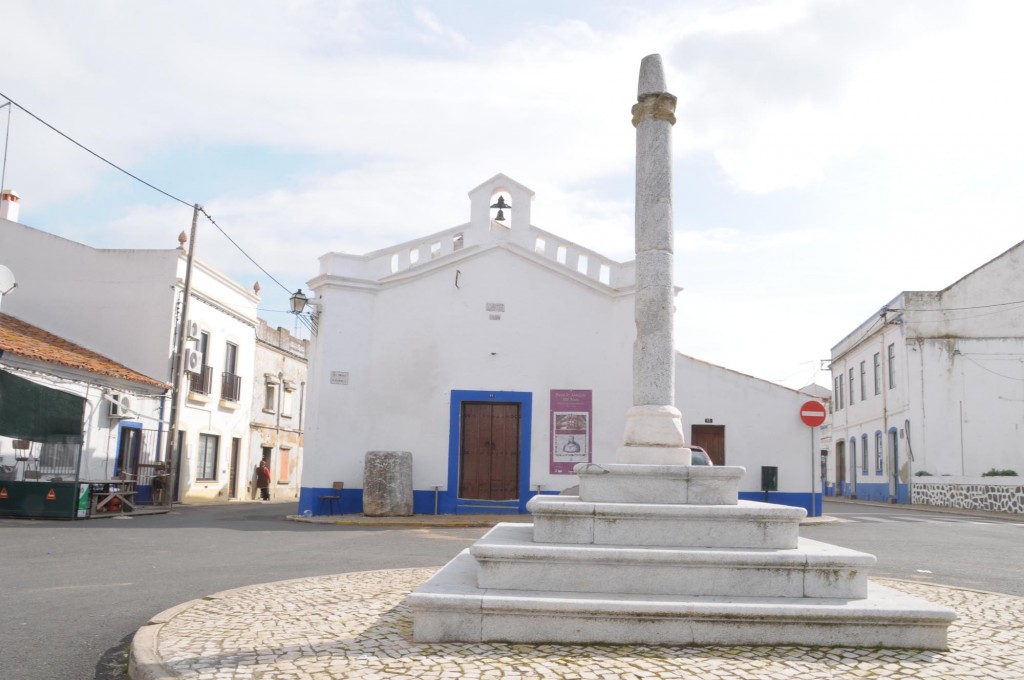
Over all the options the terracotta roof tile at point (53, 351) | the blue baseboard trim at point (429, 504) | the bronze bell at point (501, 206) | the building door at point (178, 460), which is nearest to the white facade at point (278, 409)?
the building door at point (178, 460)

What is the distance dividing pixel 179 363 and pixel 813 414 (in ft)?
55.8

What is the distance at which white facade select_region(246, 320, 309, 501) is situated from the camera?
30.1 meters

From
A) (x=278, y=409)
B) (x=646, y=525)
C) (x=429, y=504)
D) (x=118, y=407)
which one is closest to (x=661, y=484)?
(x=646, y=525)

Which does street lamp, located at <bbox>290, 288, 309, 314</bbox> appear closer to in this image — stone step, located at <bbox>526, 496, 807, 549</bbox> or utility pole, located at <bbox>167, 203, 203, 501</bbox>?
utility pole, located at <bbox>167, 203, 203, 501</bbox>

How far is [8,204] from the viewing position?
80.3 ft

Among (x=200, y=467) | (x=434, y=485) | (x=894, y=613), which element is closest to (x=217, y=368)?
(x=200, y=467)

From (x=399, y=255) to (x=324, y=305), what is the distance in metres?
2.13

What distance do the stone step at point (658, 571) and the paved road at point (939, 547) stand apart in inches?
143

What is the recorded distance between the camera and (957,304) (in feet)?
94.0

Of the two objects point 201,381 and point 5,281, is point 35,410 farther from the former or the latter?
point 201,381

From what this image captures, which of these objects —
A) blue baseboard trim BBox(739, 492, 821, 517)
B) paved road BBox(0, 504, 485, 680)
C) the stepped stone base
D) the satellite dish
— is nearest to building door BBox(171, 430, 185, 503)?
the satellite dish

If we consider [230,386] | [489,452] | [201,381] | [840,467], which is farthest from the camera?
[840,467]

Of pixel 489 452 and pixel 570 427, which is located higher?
pixel 570 427

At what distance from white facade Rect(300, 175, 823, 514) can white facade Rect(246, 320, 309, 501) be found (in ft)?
39.1
